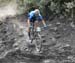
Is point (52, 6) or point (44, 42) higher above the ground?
point (52, 6)

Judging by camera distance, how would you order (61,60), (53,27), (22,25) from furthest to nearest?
(22,25), (53,27), (61,60)

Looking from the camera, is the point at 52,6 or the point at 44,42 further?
the point at 52,6

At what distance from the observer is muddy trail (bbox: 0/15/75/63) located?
12.8 meters

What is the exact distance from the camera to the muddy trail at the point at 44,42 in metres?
12.8

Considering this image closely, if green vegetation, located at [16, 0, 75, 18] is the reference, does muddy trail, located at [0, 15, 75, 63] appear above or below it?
below

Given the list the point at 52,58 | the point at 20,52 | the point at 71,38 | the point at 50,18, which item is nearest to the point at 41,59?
the point at 52,58

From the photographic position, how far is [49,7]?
1633 cm

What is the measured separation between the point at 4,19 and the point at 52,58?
19.7ft

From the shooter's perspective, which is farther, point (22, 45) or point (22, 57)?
point (22, 45)

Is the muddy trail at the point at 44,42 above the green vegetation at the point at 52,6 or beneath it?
beneath

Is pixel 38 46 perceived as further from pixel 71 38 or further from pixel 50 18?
pixel 50 18

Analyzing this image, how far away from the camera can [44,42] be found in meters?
14.3

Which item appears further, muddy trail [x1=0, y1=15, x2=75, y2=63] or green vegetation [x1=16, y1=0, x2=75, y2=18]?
green vegetation [x1=16, y1=0, x2=75, y2=18]

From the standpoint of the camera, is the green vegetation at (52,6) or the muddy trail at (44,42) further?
the green vegetation at (52,6)
